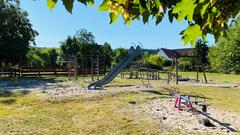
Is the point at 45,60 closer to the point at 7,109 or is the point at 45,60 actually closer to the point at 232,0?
the point at 7,109

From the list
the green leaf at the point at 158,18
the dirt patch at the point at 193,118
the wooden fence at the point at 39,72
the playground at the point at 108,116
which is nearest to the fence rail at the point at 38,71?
the wooden fence at the point at 39,72

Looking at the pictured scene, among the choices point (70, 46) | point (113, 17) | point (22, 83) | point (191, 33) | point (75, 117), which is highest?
point (70, 46)

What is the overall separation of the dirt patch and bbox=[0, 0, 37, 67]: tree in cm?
2608

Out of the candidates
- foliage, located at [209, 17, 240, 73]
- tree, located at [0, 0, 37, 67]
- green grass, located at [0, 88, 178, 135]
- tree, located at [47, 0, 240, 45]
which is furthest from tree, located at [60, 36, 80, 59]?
tree, located at [47, 0, 240, 45]

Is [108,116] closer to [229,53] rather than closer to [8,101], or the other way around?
[8,101]

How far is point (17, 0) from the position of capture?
3934 cm

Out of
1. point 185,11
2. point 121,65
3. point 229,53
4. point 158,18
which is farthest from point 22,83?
point 229,53

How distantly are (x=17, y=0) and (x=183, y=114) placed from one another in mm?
32763

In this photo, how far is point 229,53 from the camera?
4609cm

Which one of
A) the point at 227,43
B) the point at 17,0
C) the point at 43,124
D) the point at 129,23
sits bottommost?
the point at 43,124

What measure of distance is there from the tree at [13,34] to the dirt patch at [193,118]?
85.6 feet

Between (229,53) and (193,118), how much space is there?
38.1m

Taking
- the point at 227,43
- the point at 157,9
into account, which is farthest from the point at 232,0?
the point at 227,43

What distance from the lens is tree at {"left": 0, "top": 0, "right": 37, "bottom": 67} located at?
35.7 metres
